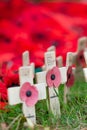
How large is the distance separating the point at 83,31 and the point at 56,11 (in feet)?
1.15

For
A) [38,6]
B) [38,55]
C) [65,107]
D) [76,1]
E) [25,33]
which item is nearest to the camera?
[65,107]

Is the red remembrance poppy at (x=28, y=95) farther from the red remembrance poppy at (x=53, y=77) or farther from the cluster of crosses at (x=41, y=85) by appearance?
the red remembrance poppy at (x=53, y=77)

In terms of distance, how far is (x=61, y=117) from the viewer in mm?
2762

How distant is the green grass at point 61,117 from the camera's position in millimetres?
2633

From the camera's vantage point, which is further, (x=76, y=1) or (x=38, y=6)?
(x=76, y=1)

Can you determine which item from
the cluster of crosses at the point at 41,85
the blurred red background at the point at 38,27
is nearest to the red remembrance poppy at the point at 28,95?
the cluster of crosses at the point at 41,85

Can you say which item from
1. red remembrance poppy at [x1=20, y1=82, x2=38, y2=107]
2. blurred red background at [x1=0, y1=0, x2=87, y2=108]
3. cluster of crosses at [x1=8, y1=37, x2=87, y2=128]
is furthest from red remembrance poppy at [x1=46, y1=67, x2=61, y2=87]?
blurred red background at [x1=0, y1=0, x2=87, y2=108]

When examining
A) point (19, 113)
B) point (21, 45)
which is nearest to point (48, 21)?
point (21, 45)

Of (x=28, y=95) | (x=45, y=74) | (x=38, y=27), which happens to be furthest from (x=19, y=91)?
(x=38, y=27)

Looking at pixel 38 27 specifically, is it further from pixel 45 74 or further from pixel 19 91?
pixel 19 91

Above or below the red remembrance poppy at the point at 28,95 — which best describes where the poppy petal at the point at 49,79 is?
above

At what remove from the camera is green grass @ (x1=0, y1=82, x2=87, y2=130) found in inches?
104

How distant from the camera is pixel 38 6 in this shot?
16.0 ft

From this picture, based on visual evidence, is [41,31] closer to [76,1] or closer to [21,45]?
[21,45]
